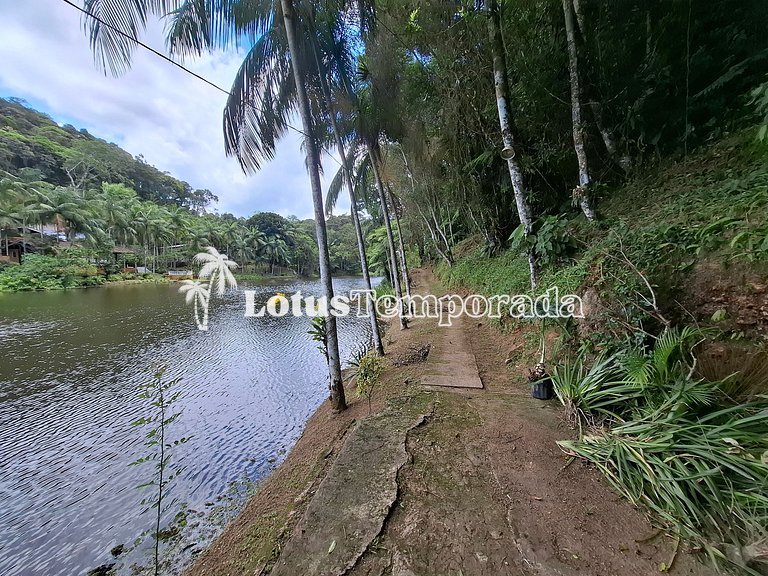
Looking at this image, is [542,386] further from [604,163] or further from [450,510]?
[604,163]

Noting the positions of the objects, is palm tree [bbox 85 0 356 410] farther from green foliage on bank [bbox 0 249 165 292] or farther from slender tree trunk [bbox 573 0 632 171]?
green foliage on bank [bbox 0 249 165 292]

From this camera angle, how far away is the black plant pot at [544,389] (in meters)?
3.31

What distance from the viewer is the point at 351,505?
81.4 inches

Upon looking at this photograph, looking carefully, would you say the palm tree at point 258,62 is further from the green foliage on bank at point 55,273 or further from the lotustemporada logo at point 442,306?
the green foliage on bank at point 55,273

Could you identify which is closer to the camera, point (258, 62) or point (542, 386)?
point (542, 386)

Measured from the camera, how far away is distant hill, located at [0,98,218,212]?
38.7m

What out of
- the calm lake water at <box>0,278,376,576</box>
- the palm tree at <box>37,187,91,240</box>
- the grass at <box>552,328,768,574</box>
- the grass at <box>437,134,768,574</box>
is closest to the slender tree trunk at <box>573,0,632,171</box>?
the grass at <box>437,134,768,574</box>

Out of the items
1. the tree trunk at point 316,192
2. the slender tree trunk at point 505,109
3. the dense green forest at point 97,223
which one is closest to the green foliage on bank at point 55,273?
the dense green forest at point 97,223

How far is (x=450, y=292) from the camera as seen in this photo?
1139 cm

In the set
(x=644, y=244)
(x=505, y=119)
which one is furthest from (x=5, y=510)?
(x=505, y=119)

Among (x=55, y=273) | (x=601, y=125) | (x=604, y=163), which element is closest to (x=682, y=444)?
(x=601, y=125)

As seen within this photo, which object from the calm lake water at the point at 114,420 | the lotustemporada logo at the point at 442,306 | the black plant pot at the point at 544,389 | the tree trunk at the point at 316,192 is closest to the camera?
the calm lake water at the point at 114,420

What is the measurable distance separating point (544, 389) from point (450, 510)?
6.33ft

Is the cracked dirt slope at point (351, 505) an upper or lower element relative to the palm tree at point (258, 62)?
lower
